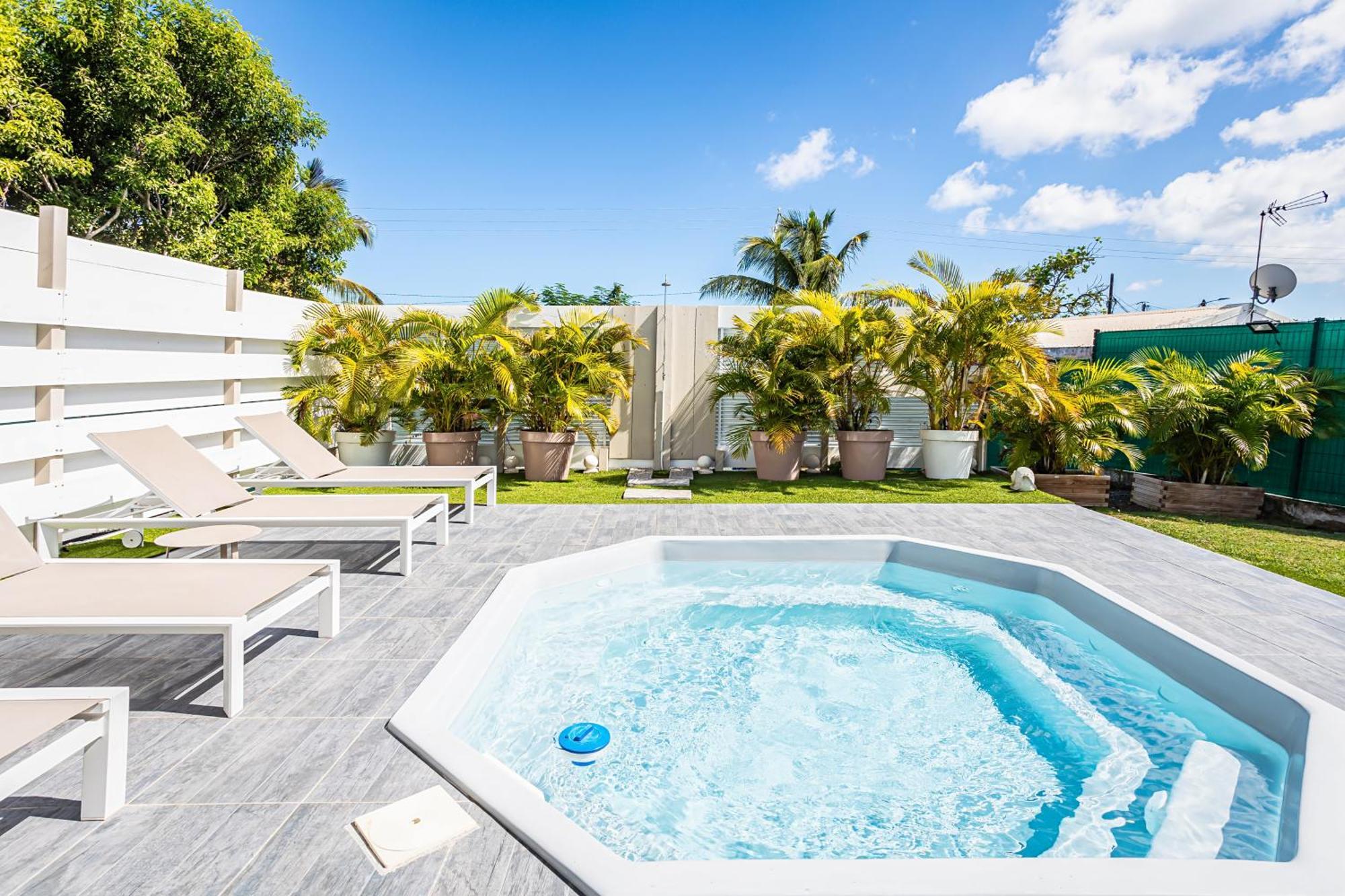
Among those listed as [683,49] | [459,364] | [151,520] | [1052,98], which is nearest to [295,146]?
[683,49]

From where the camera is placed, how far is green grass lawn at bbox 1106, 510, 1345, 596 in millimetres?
5812

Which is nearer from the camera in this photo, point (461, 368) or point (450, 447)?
point (461, 368)

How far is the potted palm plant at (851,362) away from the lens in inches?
379

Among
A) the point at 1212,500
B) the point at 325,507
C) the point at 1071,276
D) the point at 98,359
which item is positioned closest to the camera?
Answer: the point at 325,507

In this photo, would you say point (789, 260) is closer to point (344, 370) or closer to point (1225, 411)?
point (1225, 411)

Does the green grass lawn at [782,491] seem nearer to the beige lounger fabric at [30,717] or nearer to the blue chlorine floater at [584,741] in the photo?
the blue chlorine floater at [584,741]

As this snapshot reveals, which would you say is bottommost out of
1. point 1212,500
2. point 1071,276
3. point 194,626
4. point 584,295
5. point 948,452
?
point 194,626

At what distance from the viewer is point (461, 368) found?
9.59 m

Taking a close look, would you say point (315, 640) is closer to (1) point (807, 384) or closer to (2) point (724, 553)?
(2) point (724, 553)

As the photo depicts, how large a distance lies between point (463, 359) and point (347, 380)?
5.21 ft

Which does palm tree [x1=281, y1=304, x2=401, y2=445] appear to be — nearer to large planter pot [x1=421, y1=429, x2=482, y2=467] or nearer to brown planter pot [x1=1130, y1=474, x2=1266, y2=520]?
large planter pot [x1=421, y1=429, x2=482, y2=467]

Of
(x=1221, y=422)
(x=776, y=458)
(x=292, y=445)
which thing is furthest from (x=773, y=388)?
(x=292, y=445)

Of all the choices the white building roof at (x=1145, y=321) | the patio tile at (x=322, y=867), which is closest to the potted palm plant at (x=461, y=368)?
the patio tile at (x=322, y=867)

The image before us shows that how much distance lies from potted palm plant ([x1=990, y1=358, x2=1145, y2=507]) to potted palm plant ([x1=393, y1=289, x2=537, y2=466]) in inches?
274
